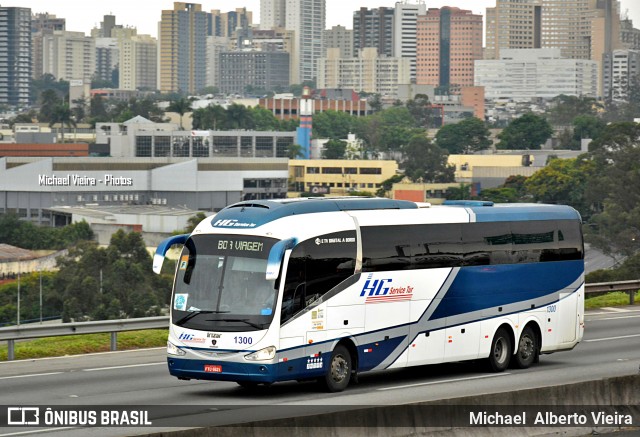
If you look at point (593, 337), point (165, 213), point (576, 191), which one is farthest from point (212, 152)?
point (593, 337)

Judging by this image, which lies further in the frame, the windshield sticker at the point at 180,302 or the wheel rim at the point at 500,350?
the wheel rim at the point at 500,350

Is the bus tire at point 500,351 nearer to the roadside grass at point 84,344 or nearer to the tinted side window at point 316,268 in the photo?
the tinted side window at point 316,268

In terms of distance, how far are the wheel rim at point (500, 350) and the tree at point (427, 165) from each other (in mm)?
149333

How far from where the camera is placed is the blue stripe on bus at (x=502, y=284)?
22734mm

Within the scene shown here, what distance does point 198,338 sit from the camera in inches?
777

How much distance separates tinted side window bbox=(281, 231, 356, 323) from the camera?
19.8m

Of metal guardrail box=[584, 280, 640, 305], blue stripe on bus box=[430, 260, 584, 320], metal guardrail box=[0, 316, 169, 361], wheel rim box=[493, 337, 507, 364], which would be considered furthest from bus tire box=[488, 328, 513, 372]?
metal guardrail box=[584, 280, 640, 305]

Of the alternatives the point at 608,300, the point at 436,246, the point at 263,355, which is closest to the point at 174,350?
the point at 263,355

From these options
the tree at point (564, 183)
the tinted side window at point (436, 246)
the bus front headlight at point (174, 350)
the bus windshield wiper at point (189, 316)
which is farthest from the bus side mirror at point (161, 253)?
the tree at point (564, 183)

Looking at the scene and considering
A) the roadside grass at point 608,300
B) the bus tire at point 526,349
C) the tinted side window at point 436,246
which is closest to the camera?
the tinted side window at point 436,246

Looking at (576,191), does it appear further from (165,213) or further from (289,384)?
(289,384)

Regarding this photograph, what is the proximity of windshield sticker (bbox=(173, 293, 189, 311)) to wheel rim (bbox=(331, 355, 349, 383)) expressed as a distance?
2275mm

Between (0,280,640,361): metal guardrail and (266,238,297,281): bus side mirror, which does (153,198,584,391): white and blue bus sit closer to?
(266,238,297,281): bus side mirror

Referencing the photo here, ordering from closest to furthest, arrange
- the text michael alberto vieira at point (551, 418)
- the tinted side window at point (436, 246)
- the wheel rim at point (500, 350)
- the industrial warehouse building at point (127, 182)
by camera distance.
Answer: the text michael alberto vieira at point (551, 418), the tinted side window at point (436, 246), the wheel rim at point (500, 350), the industrial warehouse building at point (127, 182)
